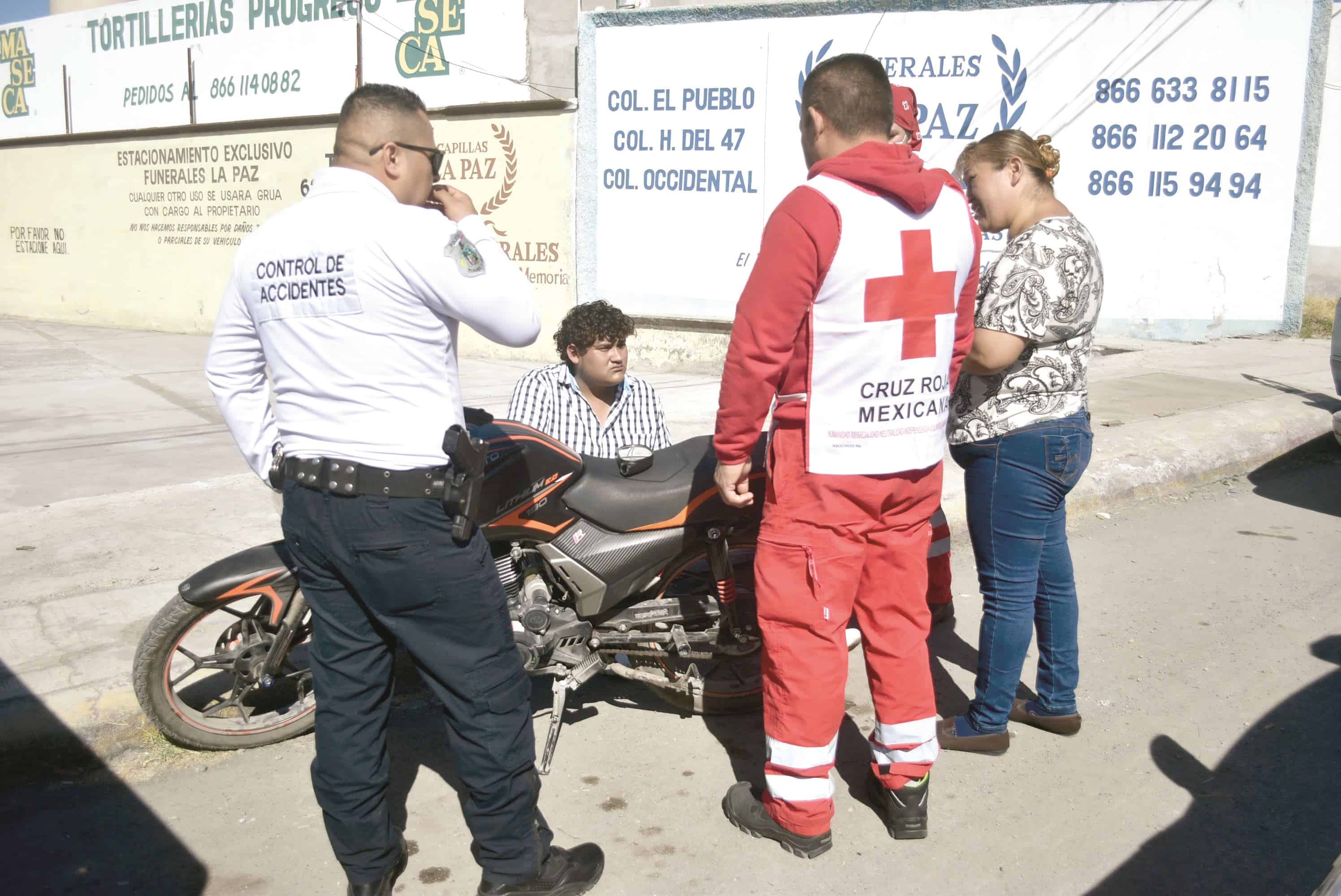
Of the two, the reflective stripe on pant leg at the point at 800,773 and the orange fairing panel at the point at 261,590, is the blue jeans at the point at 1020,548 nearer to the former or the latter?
the reflective stripe on pant leg at the point at 800,773

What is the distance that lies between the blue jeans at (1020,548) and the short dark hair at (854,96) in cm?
105

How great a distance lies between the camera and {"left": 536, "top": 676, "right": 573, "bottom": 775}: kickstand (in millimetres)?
3316

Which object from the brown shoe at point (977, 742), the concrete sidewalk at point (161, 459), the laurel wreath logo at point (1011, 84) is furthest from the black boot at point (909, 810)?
the laurel wreath logo at point (1011, 84)

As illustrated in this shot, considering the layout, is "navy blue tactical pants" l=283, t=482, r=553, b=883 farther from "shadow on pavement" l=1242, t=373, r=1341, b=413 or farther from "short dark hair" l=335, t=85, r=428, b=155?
"shadow on pavement" l=1242, t=373, r=1341, b=413

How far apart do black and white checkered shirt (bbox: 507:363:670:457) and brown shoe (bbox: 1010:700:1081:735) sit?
5.22 ft

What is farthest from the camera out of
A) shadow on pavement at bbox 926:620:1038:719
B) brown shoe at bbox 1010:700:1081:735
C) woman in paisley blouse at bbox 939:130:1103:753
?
shadow on pavement at bbox 926:620:1038:719

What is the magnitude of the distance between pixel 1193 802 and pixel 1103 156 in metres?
8.04

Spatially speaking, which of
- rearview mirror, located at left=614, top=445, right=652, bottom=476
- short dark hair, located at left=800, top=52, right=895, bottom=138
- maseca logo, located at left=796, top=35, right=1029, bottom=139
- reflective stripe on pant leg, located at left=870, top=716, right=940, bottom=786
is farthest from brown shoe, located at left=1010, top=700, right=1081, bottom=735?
maseca logo, located at left=796, top=35, right=1029, bottom=139

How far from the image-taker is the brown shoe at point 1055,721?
3627mm

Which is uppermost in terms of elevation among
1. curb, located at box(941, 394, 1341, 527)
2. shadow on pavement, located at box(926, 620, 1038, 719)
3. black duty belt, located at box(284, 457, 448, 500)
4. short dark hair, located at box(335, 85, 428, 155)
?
short dark hair, located at box(335, 85, 428, 155)

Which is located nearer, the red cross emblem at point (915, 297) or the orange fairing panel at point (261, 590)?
the red cross emblem at point (915, 297)

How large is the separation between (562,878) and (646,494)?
1.15m

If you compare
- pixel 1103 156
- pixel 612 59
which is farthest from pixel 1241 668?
pixel 612 59

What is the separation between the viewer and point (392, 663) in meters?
2.69
